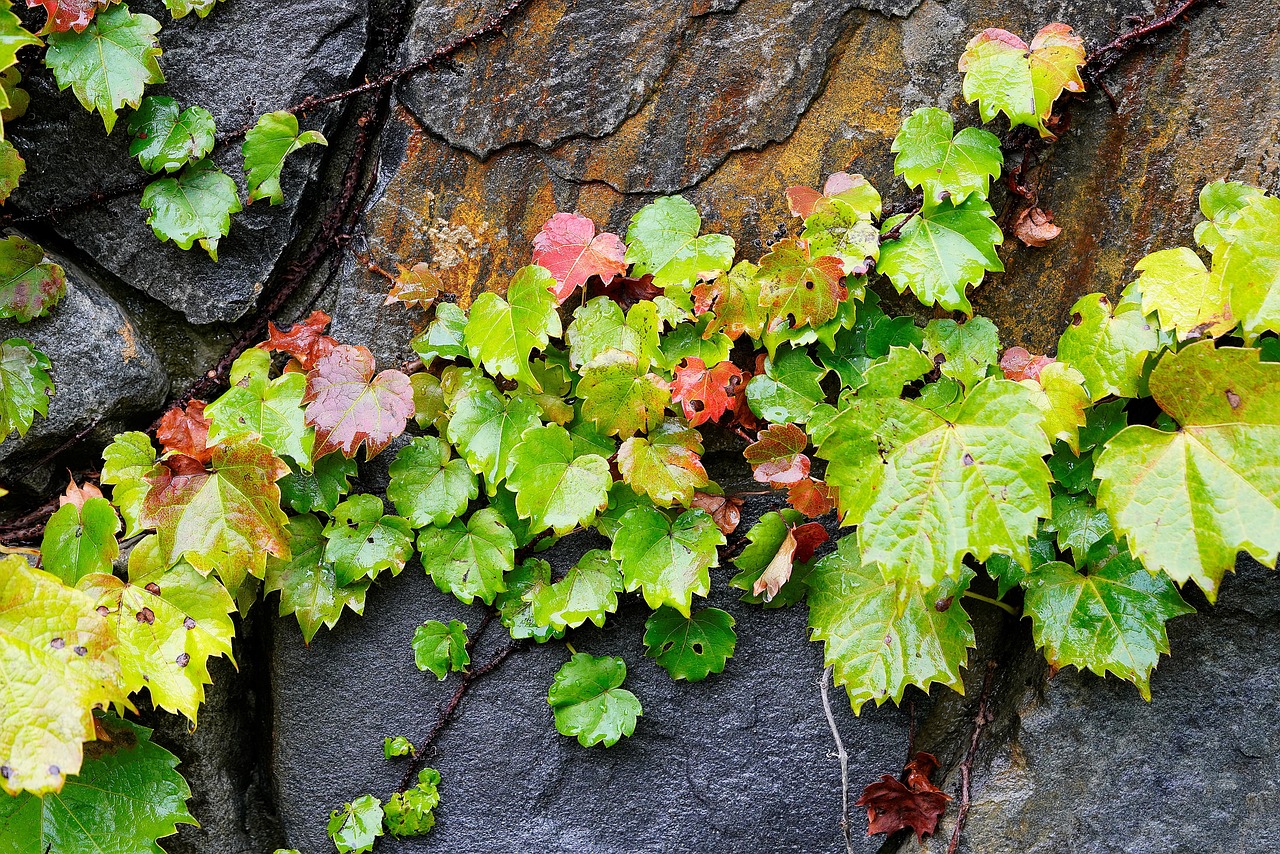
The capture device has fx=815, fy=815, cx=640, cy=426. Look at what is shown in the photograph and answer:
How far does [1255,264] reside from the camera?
1274mm

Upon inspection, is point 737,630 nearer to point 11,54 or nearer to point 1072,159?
point 1072,159

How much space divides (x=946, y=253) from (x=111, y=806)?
1.86 m

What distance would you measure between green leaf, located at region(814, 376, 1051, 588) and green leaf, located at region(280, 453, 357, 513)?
3.27 ft

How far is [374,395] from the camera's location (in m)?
1.57

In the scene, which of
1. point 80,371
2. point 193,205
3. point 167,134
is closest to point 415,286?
point 193,205

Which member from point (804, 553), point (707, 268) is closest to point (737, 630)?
point (804, 553)

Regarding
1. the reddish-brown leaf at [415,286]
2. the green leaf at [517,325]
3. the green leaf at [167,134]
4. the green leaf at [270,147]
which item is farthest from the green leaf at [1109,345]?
the green leaf at [167,134]

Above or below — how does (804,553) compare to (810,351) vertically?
below

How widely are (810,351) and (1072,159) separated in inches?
23.7

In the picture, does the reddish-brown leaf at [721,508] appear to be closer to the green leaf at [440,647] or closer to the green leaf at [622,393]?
the green leaf at [622,393]

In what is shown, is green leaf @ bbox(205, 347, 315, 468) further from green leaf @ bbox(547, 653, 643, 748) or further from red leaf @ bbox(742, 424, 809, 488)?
red leaf @ bbox(742, 424, 809, 488)

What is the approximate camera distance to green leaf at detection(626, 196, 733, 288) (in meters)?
1.56

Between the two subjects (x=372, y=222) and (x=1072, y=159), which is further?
(x=372, y=222)

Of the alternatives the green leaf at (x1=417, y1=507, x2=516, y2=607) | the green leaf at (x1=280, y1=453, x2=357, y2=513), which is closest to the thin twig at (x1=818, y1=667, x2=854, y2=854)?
the green leaf at (x1=417, y1=507, x2=516, y2=607)
